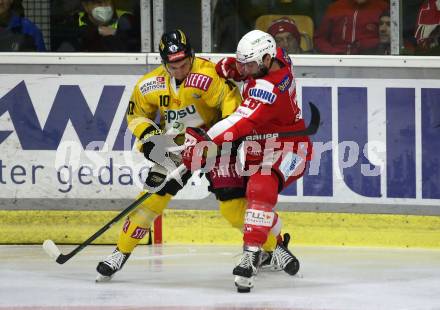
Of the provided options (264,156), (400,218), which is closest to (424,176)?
(400,218)

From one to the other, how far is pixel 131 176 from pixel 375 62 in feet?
6.05

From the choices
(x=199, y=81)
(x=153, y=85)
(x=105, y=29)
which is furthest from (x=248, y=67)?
(x=105, y=29)

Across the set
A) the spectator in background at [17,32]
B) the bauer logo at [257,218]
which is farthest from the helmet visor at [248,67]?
the spectator in background at [17,32]

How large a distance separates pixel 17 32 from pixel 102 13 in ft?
2.01

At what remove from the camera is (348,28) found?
8.66 metres

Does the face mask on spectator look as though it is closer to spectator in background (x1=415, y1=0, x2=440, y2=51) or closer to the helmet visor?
the helmet visor

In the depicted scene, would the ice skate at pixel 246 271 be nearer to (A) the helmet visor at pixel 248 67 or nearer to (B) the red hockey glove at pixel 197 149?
(B) the red hockey glove at pixel 197 149

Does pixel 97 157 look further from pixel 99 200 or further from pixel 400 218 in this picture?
pixel 400 218

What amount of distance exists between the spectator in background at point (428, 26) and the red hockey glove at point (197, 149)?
2140mm

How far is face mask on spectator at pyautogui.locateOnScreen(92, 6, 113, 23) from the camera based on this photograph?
8.80m

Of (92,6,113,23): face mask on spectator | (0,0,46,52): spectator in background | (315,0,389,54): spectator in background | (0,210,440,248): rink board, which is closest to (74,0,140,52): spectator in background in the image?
(92,6,113,23): face mask on spectator

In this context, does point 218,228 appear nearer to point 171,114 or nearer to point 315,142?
point 315,142

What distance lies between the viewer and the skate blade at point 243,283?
674cm

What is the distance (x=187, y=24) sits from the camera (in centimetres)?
877
